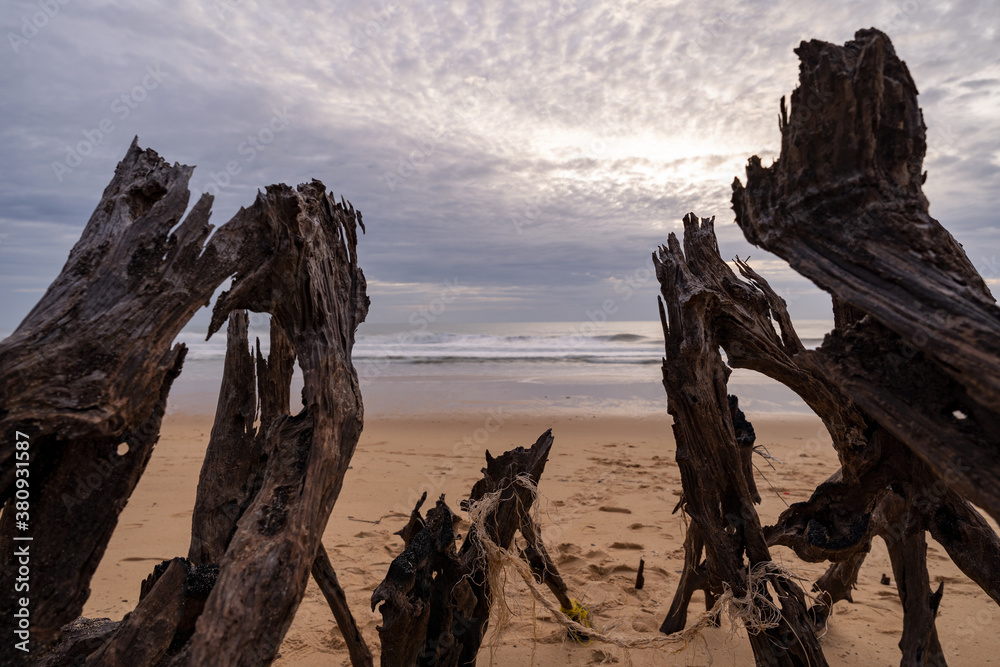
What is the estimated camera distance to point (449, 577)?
2461mm

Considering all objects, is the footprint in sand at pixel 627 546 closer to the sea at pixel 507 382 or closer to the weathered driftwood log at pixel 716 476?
the weathered driftwood log at pixel 716 476

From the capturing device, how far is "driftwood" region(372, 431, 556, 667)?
2201 mm

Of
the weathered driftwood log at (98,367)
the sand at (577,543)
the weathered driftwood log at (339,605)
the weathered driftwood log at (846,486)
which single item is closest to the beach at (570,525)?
the sand at (577,543)

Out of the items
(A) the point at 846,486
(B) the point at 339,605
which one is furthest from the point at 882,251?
(B) the point at 339,605

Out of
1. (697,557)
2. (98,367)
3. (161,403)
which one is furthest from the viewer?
(697,557)

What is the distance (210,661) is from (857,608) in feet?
14.5

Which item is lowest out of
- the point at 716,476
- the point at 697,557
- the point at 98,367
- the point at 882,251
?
the point at 697,557

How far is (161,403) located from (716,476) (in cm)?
214

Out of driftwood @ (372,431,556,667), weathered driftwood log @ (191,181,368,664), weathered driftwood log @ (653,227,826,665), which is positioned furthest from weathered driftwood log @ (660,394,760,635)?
weathered driftwood log @ (191,181,368,664)

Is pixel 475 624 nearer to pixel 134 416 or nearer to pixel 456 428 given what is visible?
pixel 134 416

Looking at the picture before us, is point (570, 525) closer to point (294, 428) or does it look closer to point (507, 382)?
point (294, 428)

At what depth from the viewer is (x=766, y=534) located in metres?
2.43

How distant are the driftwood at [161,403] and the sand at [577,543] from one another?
4.78ft

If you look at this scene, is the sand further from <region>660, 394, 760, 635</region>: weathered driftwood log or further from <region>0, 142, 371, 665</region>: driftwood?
<region>0, 142, 371, 665</region>: driftwood
